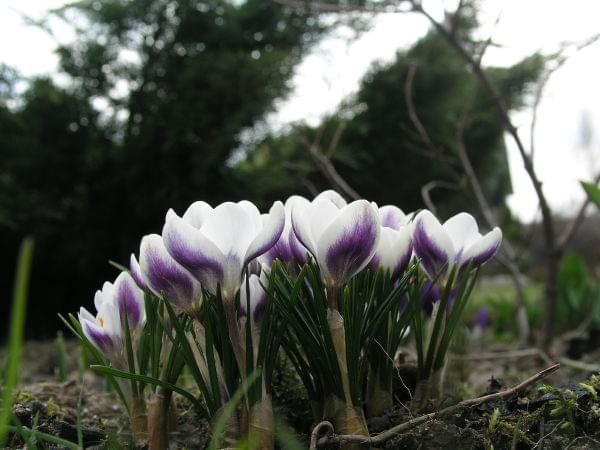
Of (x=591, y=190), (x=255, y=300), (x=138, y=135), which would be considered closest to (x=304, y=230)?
(x=255, y=300)

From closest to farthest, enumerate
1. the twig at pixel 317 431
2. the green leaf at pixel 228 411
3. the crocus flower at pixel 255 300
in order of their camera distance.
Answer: the green leaf at pixel 228 411
the twig at pixel 317 431
the crocus flower at pixel 255 300

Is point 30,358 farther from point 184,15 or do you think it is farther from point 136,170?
point 184,15

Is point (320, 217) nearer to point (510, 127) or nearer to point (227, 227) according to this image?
point (227, 227)

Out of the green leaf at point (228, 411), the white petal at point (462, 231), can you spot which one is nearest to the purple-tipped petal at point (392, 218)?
the white petal at point (462, 231)

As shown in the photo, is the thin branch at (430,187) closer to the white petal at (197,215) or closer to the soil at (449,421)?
the soil at (449,421)

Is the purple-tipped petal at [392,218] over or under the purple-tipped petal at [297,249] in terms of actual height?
over

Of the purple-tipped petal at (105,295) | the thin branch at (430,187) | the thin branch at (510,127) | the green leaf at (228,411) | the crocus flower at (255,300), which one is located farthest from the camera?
the thin branch at (430,187)
